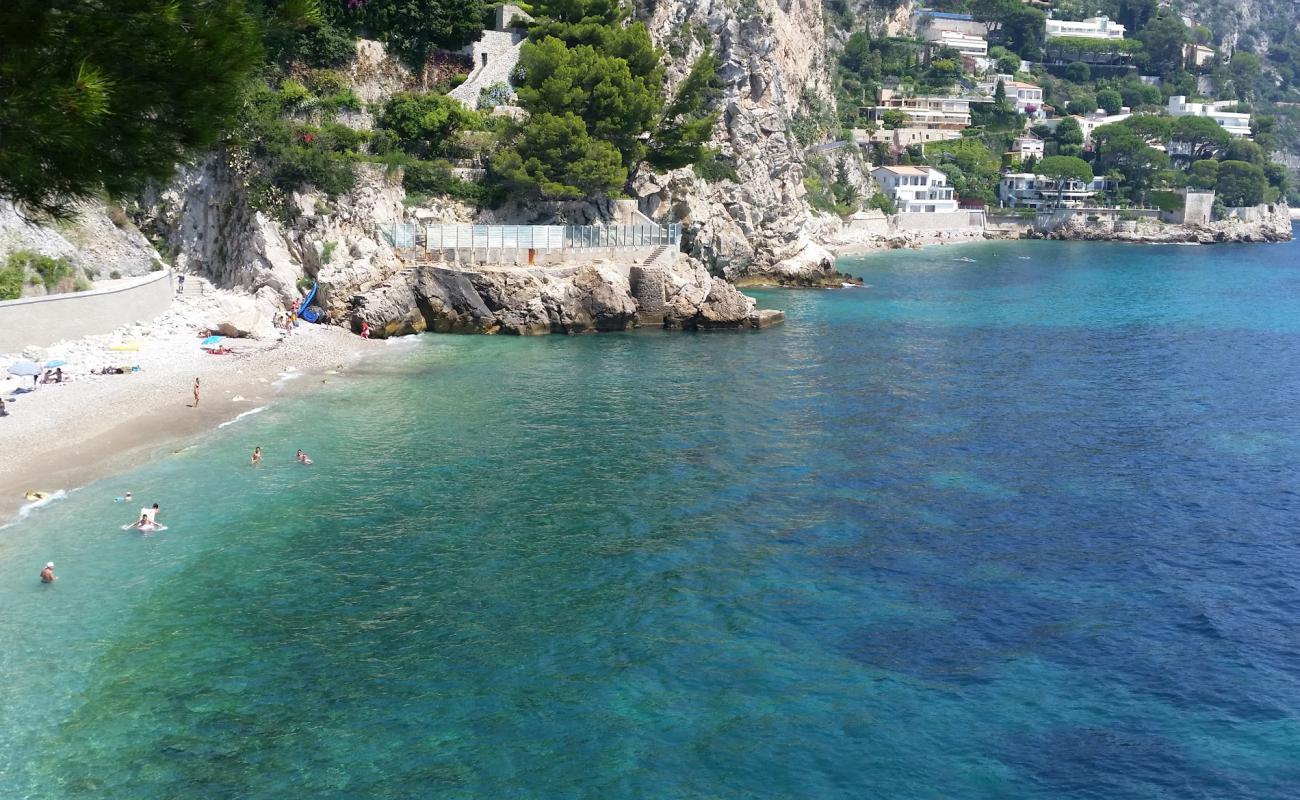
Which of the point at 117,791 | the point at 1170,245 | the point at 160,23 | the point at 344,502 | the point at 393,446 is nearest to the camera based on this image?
the point at 160,23

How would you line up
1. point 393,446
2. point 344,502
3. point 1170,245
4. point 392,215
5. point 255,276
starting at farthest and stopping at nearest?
point 1170,245 → point 392,215 → point 255,276 → point 393,446 → point 344,502

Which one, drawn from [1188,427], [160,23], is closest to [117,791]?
[160,23]

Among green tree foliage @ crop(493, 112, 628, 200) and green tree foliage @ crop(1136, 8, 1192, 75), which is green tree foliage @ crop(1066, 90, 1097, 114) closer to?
green tree foliage @ crop(1136, 8, 1192, 75)

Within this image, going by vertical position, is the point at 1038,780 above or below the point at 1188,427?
below

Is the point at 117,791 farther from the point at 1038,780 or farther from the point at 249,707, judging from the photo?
the point at 1038,780

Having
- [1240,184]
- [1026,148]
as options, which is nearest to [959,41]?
[1026,148]

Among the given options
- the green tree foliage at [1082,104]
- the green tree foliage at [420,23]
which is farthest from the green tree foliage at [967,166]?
the green tree foliage at [420,23]

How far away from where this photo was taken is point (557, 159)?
51844mm

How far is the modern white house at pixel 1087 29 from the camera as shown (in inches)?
→ 6801

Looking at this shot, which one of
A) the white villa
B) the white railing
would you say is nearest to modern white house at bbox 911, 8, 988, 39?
the white villa

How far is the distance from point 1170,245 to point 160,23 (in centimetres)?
12677

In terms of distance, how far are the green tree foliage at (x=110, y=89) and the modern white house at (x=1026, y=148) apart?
13747 centimetres

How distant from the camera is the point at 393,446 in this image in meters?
30.6

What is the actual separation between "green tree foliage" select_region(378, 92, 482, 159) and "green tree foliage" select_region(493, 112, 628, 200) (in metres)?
3.58
